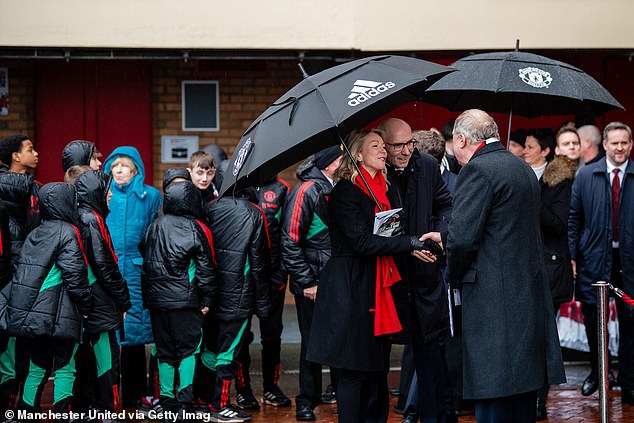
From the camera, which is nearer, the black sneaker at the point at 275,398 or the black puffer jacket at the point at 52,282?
the black puffer jacket at the point at 52,282

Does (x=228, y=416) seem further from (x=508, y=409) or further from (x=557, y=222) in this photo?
(x=557, y=222)

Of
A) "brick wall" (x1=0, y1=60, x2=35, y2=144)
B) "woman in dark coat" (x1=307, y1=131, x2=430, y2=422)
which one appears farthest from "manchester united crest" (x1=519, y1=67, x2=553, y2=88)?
"brick wall" (x1=0, y1=60, x2=35, y2=144)

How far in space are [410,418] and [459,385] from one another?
43 cm

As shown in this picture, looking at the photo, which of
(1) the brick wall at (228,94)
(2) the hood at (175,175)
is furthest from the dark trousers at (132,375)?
(1) the brick wall at (228,94)

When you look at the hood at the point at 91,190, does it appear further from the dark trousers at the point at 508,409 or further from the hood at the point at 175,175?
the dark trousers at the point at 508,409

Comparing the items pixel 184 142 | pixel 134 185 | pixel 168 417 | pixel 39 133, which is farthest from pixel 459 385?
pixel 39 133

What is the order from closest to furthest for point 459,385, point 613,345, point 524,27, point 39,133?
point 459,385, point 613,345, point 524,27, point 39,133

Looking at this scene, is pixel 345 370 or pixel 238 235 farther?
pixel 238 235

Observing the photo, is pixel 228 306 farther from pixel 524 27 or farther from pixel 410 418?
pixel 524 27

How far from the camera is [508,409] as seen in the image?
6.01m

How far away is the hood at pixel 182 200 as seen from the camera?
7594mm

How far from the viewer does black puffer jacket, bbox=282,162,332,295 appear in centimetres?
793

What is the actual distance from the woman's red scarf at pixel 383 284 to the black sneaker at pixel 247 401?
2.42 m

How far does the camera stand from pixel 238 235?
786 centimetres
